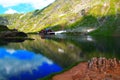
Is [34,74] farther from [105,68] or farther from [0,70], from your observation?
[105,68]

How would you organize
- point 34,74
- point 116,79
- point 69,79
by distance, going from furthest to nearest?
point 34,74 → point 69,79 → point 116,79

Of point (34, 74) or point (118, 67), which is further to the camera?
point (34, 74)

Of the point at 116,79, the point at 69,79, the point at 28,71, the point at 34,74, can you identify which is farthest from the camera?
the point at 28,71

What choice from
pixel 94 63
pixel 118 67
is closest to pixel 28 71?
pixel 94 63

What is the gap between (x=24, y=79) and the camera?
194 ft

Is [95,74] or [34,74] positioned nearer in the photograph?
[95,74]

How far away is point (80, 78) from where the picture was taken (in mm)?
51812

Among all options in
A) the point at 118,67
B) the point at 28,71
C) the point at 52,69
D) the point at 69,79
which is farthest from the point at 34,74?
the point at 118,67

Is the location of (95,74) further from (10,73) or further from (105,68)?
(10,73)

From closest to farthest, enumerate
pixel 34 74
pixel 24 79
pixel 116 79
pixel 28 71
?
pixel 116 79
pixel 24 79
pixel 34 74
pixel 28 71

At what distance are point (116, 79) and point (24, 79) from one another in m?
22.4

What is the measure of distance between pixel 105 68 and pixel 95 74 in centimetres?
606

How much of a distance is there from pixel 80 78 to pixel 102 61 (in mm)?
12392

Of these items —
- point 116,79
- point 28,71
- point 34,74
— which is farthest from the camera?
point 28,71
